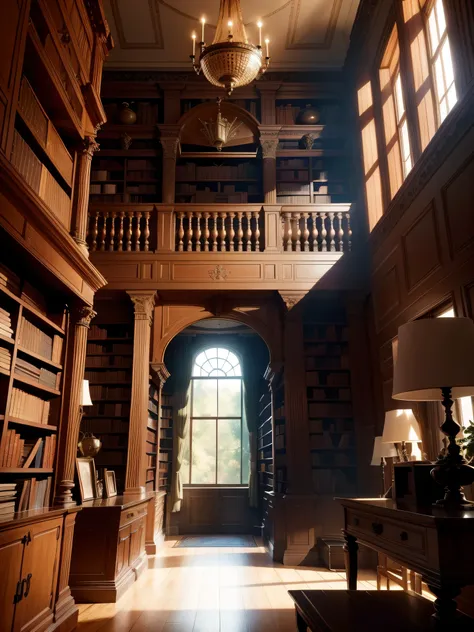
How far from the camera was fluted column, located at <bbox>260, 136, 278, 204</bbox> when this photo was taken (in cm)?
703

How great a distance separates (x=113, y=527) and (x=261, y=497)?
193 inches

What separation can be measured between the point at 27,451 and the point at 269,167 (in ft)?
17.1

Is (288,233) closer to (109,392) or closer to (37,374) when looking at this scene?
(109,392)

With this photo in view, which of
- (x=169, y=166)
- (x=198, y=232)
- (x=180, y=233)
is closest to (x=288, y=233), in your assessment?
(x=198, y=232)

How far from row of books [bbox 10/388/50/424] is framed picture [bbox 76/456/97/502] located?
0.72 m

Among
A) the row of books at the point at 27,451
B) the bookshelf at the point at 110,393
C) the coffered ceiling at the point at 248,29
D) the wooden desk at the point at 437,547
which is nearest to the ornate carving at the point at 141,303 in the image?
the bookshelf at the point at 110,393

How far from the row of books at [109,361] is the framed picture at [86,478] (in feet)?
6.20

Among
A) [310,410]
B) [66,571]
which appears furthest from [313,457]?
[66,571]

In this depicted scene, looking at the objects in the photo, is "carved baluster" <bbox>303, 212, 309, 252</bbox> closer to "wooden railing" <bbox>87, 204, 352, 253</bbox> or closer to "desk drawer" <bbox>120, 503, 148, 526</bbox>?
"wooden railing" <bbox>87, 204, 352, 253</bbox>

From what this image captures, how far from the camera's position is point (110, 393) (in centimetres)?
633

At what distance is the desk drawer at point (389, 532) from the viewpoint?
1.88 m

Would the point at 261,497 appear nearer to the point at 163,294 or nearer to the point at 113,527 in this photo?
the point at 163,294

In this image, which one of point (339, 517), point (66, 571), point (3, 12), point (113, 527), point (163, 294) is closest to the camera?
point (3, 12)

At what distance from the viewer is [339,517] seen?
5.70 m
